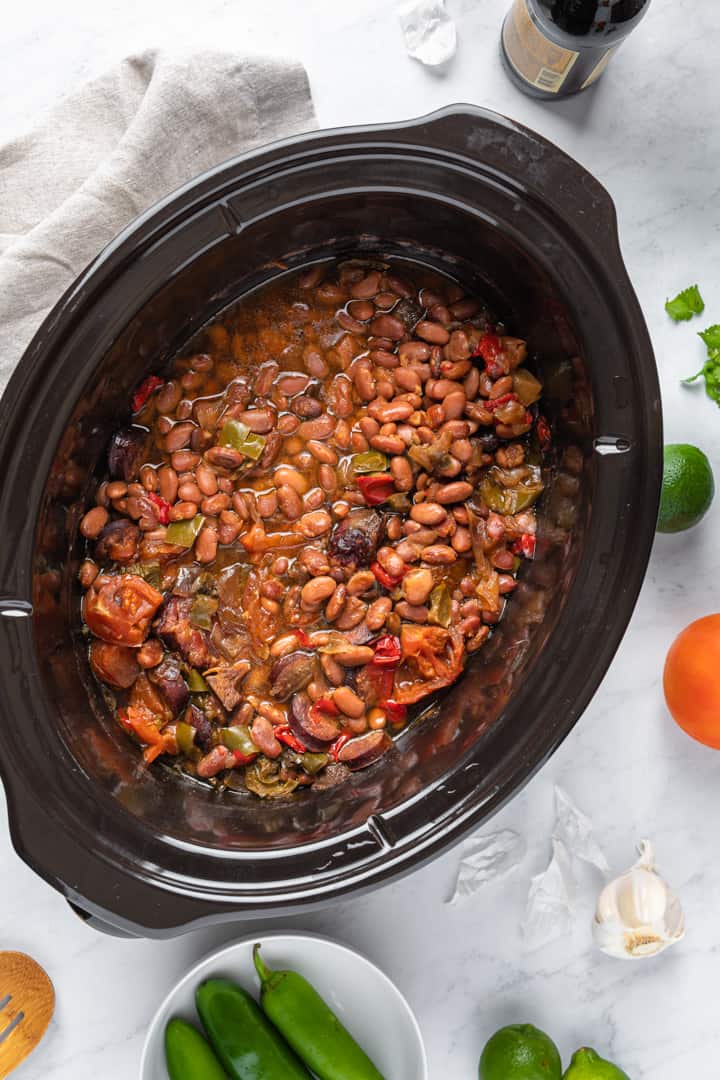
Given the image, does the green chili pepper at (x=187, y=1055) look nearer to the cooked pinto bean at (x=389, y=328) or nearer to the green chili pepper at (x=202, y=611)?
the green chili pepper at (x=202, y=611)

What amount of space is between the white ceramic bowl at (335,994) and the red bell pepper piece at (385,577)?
768mm

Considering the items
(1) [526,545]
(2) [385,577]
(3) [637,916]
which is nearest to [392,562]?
(2) [385,577]

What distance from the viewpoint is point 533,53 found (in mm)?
1981

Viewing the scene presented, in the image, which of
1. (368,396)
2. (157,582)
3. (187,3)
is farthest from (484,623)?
(187,3)

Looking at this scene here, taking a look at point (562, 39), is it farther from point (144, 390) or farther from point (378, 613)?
point (378, 613)

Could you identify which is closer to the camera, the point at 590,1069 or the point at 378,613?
the point at 378,613

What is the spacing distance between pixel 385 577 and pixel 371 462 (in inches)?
9.3

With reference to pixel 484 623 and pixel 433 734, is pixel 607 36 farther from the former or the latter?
pixel 433 734

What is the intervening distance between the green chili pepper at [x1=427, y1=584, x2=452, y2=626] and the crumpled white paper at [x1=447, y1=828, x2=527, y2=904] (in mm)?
519

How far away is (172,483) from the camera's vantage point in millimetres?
1956

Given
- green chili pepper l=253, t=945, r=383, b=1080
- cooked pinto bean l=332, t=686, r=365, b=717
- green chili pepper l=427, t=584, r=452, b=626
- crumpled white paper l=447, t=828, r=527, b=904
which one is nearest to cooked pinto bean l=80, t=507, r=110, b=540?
cooked pinto bean l=332, t=686, r=365, b=717

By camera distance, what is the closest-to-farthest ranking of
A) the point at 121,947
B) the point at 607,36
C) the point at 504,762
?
the point at 504,762
the point at 607,36
the point at 121,947

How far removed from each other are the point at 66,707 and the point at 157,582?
0.99ft

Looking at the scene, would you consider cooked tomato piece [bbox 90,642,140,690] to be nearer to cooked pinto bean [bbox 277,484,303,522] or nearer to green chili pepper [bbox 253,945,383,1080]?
cooked pinto bean [bbox 277,484,303,522]
